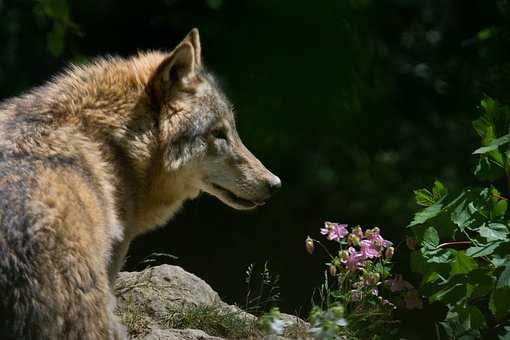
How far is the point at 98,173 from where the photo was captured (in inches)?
175

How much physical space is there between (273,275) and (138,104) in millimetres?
4011

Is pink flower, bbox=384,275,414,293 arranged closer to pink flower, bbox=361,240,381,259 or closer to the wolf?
pink flower, bbox=361,240,381,259

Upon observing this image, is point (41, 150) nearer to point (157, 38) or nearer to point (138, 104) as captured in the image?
point (138, 104)

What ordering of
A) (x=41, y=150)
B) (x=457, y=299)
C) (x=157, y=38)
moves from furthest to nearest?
(x=157, y=38) < (x=457, y=299) < (x=41, y=150)

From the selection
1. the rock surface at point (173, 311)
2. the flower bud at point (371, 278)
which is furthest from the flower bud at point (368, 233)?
the rock surface at point (173, 311)

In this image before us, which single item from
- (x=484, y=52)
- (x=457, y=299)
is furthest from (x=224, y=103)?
(x=484, y=52)

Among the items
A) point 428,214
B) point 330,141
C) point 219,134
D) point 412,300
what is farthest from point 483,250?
point 330,141

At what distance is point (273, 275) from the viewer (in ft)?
28.3

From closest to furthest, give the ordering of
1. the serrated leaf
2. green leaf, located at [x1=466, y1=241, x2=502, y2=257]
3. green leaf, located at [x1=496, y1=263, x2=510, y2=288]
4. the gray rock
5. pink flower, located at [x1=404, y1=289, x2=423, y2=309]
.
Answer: green leaf, located at [x1=496, y1=263, x2=510, y2=288]
green leaf, located at [x1=466, y1=241, x2=502, y2=257]
the serrated leaf
the gray rock
pink flower, located at [x1=404, y1=289, x2=423, y2=309]

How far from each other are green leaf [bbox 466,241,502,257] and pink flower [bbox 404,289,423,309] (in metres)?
0.61

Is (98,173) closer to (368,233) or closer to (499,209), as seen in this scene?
(368,233)

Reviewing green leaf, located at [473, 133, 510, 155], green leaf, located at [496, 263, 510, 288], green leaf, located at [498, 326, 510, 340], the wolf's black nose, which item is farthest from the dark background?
green leaf, located at [496, 263, 510, 288]

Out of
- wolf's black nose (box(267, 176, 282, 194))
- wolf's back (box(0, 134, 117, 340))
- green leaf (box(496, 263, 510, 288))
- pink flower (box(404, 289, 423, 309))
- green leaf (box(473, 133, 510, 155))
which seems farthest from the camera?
wolf's black nose (box(267, 176, 282, 194))

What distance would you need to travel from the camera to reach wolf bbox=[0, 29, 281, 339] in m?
3.84
